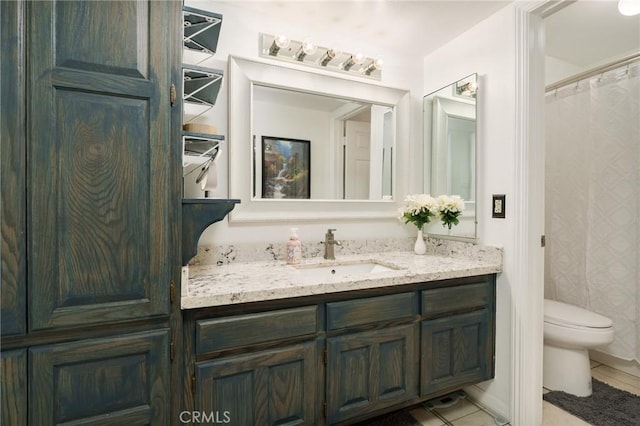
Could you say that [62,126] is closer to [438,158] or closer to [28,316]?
[28,316]

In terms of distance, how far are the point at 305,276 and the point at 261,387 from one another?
1.76ft

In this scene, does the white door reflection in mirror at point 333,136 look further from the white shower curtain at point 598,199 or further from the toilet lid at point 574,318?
the white shower curtain at point 598,199

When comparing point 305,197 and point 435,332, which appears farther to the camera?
point 305,197

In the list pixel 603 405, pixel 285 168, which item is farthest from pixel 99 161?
pixel 603 405

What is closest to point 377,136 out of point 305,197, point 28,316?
point 305,197

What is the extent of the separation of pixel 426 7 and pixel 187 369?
207cm

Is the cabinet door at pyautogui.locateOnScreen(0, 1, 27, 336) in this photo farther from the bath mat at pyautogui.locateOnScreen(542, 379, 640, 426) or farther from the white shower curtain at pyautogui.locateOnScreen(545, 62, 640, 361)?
the white shower curtain at pyautogui.locateOnScreen(545, 62, 640, 361)

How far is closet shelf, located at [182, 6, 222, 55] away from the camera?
50.8 inches

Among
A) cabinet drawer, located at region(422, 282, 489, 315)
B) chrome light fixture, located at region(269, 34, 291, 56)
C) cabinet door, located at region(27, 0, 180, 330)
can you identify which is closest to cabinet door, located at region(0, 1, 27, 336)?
cabinet door, located at region(27, 0, 180, 330)

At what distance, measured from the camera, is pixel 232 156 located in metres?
1.75

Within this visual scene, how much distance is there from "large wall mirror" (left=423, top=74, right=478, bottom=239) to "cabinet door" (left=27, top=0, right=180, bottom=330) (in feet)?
5.40

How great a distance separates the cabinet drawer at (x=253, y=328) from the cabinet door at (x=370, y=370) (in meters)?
0.16

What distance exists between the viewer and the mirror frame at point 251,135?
5.77 feet

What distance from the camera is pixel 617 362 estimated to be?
229 centimetres
